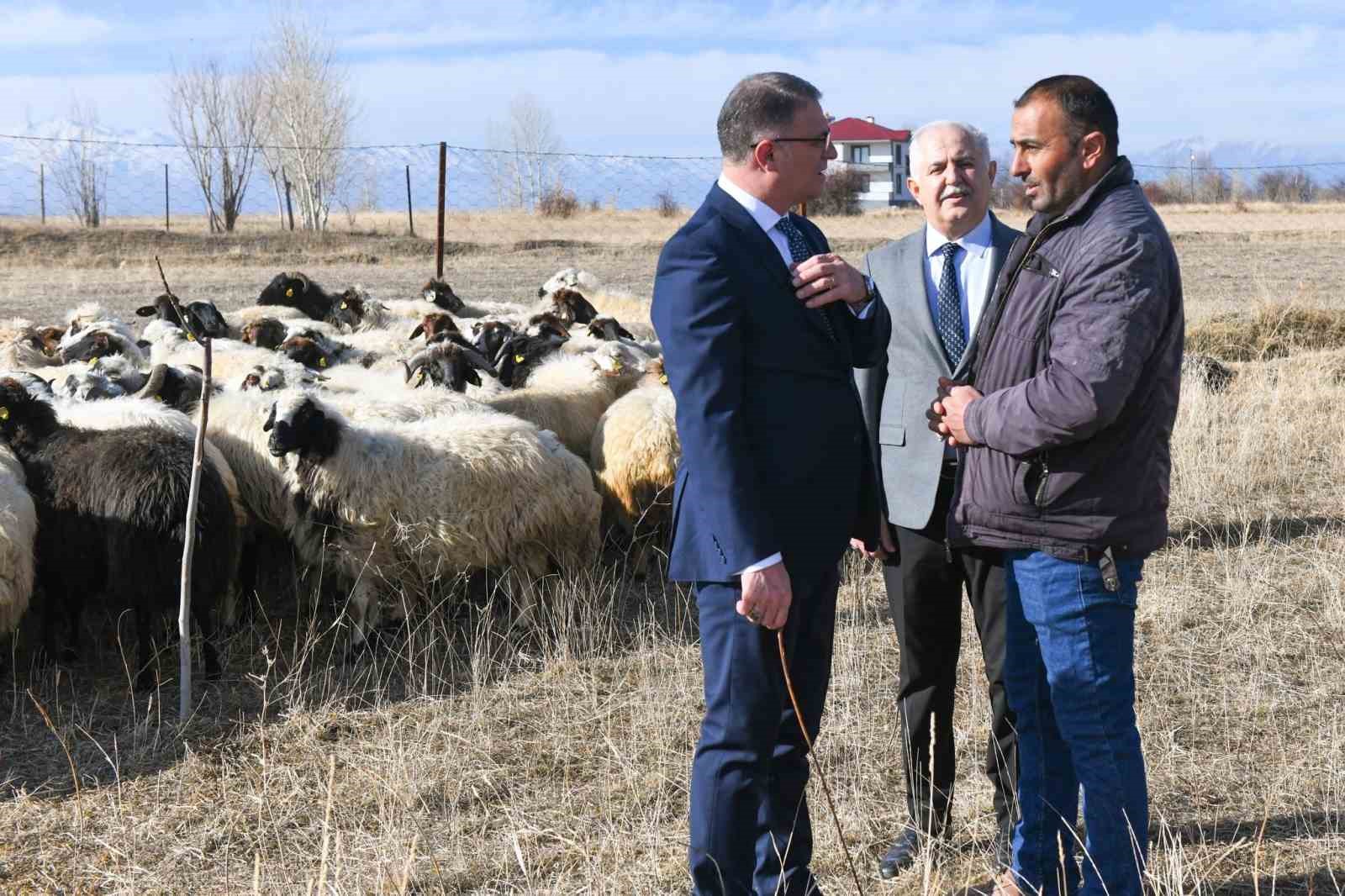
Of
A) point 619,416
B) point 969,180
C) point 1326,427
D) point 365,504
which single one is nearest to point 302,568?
point 365,504

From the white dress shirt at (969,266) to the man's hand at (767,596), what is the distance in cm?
138

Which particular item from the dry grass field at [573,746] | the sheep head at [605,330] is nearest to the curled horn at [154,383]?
the dry grass field at [573,746]

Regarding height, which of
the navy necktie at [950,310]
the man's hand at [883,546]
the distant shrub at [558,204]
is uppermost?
the distant shrub at [558,204]

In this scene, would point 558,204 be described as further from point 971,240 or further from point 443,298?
point 971,240

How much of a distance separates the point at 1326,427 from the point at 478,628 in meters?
7.36

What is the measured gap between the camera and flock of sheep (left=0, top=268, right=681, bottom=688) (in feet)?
19.6

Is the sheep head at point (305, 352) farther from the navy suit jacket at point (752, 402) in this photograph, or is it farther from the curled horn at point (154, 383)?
the navy suit jacket at point (752, 402)

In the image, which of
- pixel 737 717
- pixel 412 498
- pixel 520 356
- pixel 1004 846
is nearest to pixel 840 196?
pixel 520 356

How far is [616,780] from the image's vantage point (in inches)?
185

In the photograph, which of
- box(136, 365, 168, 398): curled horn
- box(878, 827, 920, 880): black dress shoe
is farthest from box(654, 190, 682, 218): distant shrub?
box(878, 827, 920, 880): black dress shoe

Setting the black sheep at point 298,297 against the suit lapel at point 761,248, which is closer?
the suit lapel at point 761,248

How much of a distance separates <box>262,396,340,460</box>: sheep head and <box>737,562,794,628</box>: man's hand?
390 centimetres

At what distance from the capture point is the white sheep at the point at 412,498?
650cm

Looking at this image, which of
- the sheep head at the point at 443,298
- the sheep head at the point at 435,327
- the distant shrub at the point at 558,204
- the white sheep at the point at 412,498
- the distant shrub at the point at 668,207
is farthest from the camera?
the distant shrub at the point at 668,207
